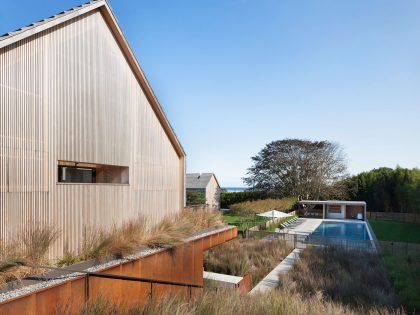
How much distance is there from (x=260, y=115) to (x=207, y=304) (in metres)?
16.8

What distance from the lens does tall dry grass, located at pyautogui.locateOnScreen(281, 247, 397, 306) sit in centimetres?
781

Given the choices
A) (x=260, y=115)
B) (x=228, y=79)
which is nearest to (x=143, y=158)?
(x=228, y=79)

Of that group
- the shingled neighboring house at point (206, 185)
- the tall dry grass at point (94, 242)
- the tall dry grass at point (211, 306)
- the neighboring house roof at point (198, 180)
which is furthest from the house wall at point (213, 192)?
the tall dry grass at point (211, 306)

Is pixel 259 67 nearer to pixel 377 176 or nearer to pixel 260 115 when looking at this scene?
pixel 260 115

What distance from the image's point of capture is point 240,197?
4053 cm

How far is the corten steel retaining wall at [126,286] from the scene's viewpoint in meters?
3.73

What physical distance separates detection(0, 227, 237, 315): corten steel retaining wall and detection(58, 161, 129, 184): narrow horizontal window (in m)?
2.55

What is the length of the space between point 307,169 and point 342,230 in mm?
11783

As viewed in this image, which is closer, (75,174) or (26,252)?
(26,252)

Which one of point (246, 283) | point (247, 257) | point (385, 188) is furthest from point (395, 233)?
point (246, 283)

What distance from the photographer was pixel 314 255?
42.4 ft

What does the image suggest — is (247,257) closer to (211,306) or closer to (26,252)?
(211,306)

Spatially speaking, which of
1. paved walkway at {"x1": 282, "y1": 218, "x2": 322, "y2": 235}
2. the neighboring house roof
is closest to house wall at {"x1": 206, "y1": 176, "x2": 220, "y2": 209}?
the neighboring house roof

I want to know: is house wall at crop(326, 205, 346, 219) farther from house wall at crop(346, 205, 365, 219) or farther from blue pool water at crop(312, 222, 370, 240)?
blue pool water at crop(312, 222, 370, 240)
